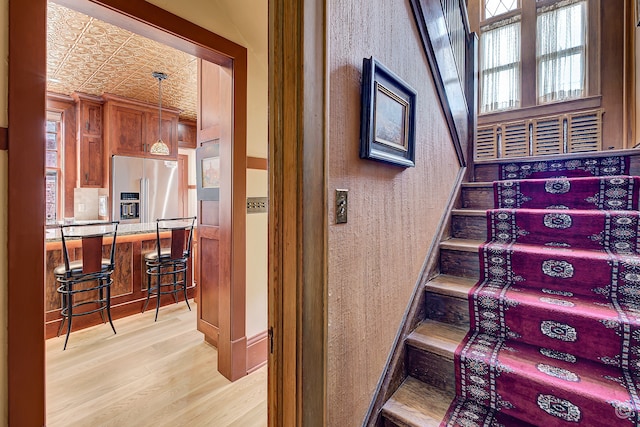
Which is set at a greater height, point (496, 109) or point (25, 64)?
point (496, 109)

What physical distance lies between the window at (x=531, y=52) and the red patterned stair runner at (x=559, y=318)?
328 centimetres

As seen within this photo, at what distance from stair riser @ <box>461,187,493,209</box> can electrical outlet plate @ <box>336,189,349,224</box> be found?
4.62 ft

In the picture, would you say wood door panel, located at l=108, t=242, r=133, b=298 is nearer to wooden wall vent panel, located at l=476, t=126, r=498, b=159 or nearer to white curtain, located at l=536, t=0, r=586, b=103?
wooden wall vent panel, located at l=476, t=126, r=498, b=159

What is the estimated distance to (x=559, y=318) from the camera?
116 centimetres

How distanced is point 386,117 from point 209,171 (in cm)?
184

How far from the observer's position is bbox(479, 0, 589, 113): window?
381 cm

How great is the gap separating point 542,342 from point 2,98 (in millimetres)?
2402

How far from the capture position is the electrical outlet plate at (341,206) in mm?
937

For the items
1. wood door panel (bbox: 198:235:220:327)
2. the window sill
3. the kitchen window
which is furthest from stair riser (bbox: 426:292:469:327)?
the kitchen window

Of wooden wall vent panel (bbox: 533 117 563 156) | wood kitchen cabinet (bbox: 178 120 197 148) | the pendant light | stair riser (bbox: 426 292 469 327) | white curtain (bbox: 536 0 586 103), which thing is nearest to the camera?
stair riser (bbox: 426 292 469 327)

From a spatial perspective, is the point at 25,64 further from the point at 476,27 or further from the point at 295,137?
the point at 476,27

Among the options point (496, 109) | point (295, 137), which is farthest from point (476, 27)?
point (295, 137)

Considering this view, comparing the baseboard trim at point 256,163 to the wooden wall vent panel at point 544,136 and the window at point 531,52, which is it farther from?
the window at point 531,52

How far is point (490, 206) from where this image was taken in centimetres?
194
